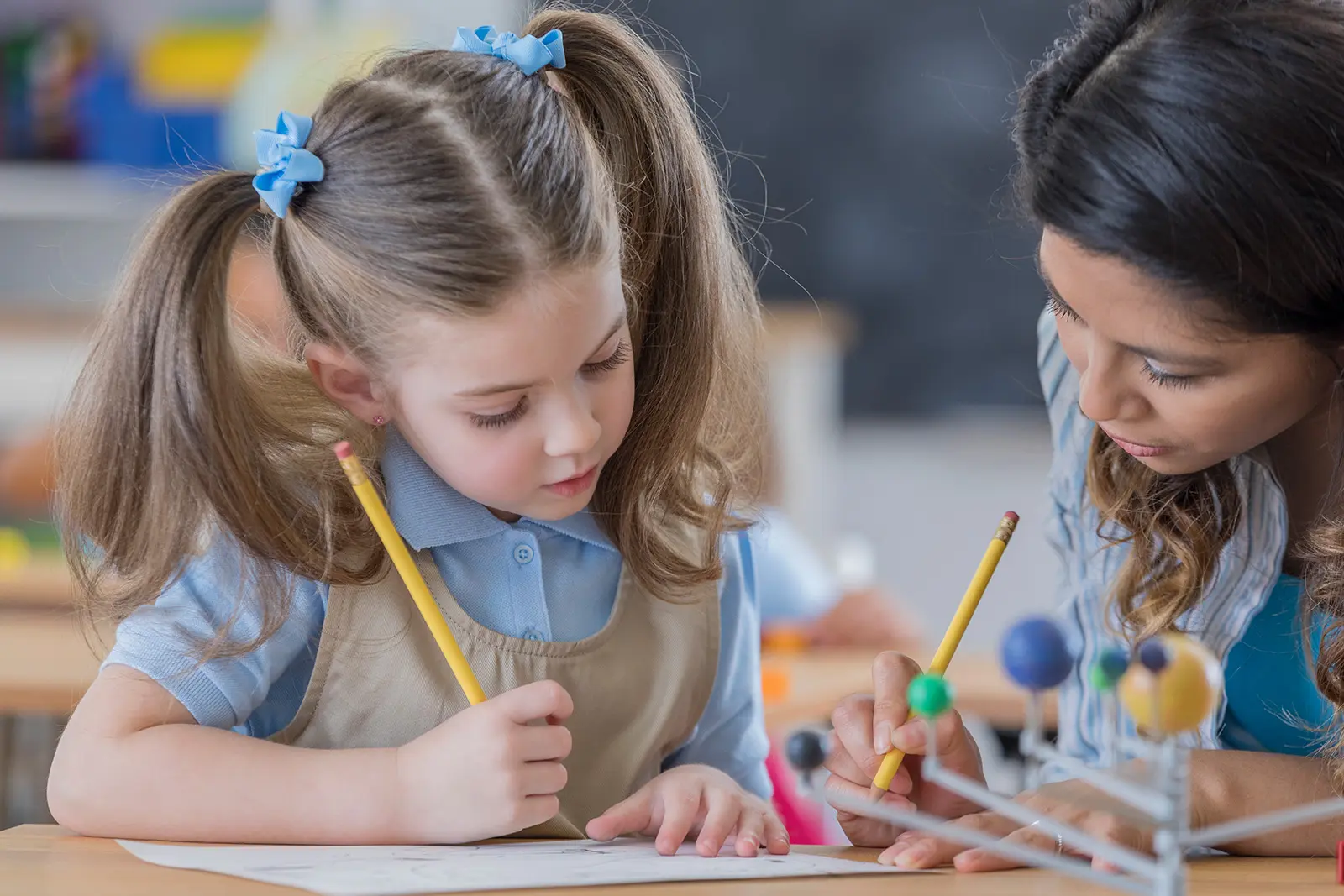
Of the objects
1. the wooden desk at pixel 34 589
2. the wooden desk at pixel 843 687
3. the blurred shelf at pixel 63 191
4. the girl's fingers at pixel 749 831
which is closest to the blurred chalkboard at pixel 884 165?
the blurred shelf at pixel 63 191

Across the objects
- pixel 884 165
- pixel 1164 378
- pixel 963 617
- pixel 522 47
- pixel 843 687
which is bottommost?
pixel 843 687

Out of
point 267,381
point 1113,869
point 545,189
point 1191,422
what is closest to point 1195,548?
point 1191,422

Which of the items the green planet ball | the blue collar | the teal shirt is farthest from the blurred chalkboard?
the green planet ball

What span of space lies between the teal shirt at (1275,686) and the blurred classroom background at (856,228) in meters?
2.26

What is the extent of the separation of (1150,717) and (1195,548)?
21.0 inches

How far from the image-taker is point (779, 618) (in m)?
2.09

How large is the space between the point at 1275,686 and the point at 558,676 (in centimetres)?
53

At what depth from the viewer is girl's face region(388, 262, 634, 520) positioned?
90cm

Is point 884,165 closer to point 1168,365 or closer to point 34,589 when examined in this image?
point 34,589

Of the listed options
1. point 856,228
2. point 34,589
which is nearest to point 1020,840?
point 34,589

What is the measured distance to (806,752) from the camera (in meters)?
0.83

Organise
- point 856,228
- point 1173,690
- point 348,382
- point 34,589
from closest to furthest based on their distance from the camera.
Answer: point 1173,690, point 348,382, point 34,589, point 856,228

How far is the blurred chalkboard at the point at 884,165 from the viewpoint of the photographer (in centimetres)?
346

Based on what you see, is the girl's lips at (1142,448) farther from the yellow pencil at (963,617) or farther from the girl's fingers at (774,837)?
the girl's fingers at (774,837)
